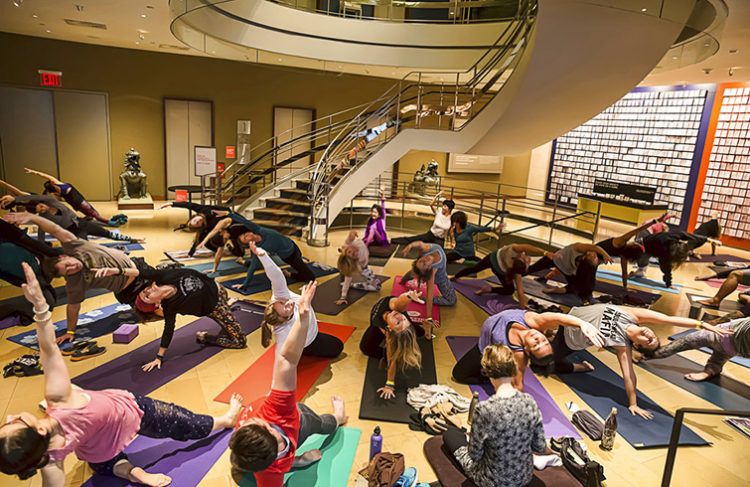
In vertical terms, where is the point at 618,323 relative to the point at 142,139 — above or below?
below

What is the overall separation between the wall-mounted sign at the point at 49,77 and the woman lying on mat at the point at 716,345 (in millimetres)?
13555

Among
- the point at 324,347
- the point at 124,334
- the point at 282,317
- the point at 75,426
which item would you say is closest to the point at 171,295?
the point at 124,334

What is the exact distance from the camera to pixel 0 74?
1132 cm

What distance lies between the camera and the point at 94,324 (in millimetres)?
5164

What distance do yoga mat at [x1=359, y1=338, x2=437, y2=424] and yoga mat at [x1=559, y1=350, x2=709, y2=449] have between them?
1336mm

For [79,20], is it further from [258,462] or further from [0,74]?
[258,462]

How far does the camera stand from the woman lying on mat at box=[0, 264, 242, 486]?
7.12 ft

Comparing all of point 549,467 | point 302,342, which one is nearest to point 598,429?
point 549,467

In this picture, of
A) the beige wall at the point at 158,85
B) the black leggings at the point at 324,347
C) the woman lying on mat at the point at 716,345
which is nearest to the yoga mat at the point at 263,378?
the black leggings at the point at 324,347

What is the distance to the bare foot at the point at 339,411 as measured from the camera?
3585 millimetres

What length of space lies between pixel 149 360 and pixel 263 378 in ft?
3.80

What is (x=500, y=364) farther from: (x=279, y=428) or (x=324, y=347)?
(x=324, y=347)

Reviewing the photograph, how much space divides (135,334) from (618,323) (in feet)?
15.2

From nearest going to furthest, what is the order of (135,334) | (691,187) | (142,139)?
(135,334) → (691,187) → (142,139)
